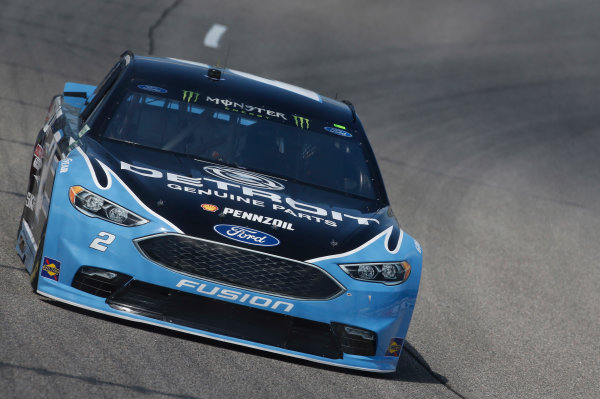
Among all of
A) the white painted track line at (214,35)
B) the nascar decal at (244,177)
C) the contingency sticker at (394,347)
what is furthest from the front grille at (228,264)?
the white painted track line at (214,35)

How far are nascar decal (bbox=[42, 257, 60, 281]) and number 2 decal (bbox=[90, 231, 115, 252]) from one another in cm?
28

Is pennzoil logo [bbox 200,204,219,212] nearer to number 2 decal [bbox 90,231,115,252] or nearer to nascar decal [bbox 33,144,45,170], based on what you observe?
number 2 decal [bbox 90,231,115,252]

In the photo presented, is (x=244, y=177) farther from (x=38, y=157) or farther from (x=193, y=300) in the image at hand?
(x=38, y=157)

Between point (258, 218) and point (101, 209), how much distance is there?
91 centimetres

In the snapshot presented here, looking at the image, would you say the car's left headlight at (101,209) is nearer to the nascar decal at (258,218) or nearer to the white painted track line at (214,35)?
the nascar decal at (258,218)

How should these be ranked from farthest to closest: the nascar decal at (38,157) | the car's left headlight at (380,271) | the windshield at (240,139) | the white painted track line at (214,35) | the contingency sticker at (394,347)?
1. the white painted track line at (214,35)
2. the nascar decal at (38,157)
3. the windshield at (240,139)
4. the contingency sticker at (394,347)
5. the car's left headlight at (380,271)

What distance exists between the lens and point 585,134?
654 inches

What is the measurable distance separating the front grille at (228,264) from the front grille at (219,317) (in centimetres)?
14

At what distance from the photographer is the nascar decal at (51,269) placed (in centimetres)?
579

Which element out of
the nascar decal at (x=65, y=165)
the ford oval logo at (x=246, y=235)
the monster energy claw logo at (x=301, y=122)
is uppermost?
the monster energy claw logo at (x=301, y=122)

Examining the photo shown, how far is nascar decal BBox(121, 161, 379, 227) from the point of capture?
6160mm

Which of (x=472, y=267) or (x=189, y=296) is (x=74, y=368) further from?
(x=472, y=267)

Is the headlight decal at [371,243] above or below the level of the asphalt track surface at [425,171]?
above

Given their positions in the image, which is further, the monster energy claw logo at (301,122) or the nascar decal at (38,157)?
the monster energy claw logo at (301,122)
